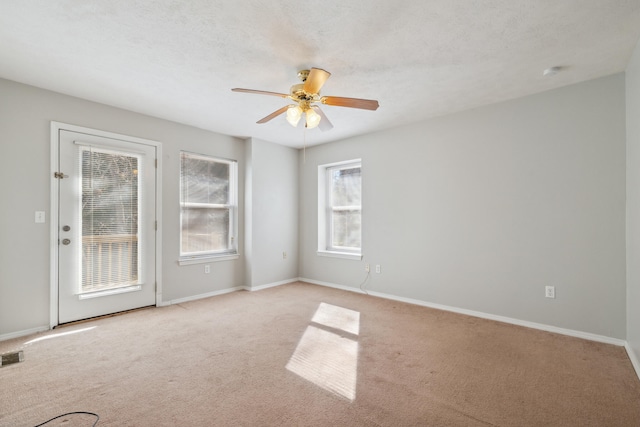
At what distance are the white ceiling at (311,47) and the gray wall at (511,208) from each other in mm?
398

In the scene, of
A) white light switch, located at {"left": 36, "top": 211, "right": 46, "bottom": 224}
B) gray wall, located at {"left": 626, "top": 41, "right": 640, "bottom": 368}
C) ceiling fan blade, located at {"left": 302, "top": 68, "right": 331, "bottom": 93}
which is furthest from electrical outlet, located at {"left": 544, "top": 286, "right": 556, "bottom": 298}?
white light switch, located at {"left": 36, "top": 211, "right": 46, "bottom": 224}

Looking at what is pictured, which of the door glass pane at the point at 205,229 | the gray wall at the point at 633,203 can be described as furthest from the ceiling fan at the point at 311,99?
the door glass pane at the point at 205,229

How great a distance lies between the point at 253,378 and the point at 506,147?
3424mm

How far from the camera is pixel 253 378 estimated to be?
2.16m

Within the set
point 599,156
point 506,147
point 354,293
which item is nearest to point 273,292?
point 354,293

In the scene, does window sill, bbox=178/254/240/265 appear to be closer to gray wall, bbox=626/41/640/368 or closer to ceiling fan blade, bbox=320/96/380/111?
ceiling fan blade, bbox=320/96/380/111

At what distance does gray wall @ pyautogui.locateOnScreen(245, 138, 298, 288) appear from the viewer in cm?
480

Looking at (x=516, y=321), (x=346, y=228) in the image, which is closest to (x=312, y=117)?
(x=346, y=228)

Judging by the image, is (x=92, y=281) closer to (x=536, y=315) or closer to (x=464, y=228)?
(x=464, y=228)

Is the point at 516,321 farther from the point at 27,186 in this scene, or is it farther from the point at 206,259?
the point at 27,186

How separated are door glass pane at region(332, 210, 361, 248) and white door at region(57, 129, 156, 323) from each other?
2793 millimetres

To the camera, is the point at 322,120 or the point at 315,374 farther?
the point at 322,120

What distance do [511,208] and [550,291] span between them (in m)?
0.92

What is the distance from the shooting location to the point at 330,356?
98.0 inches
